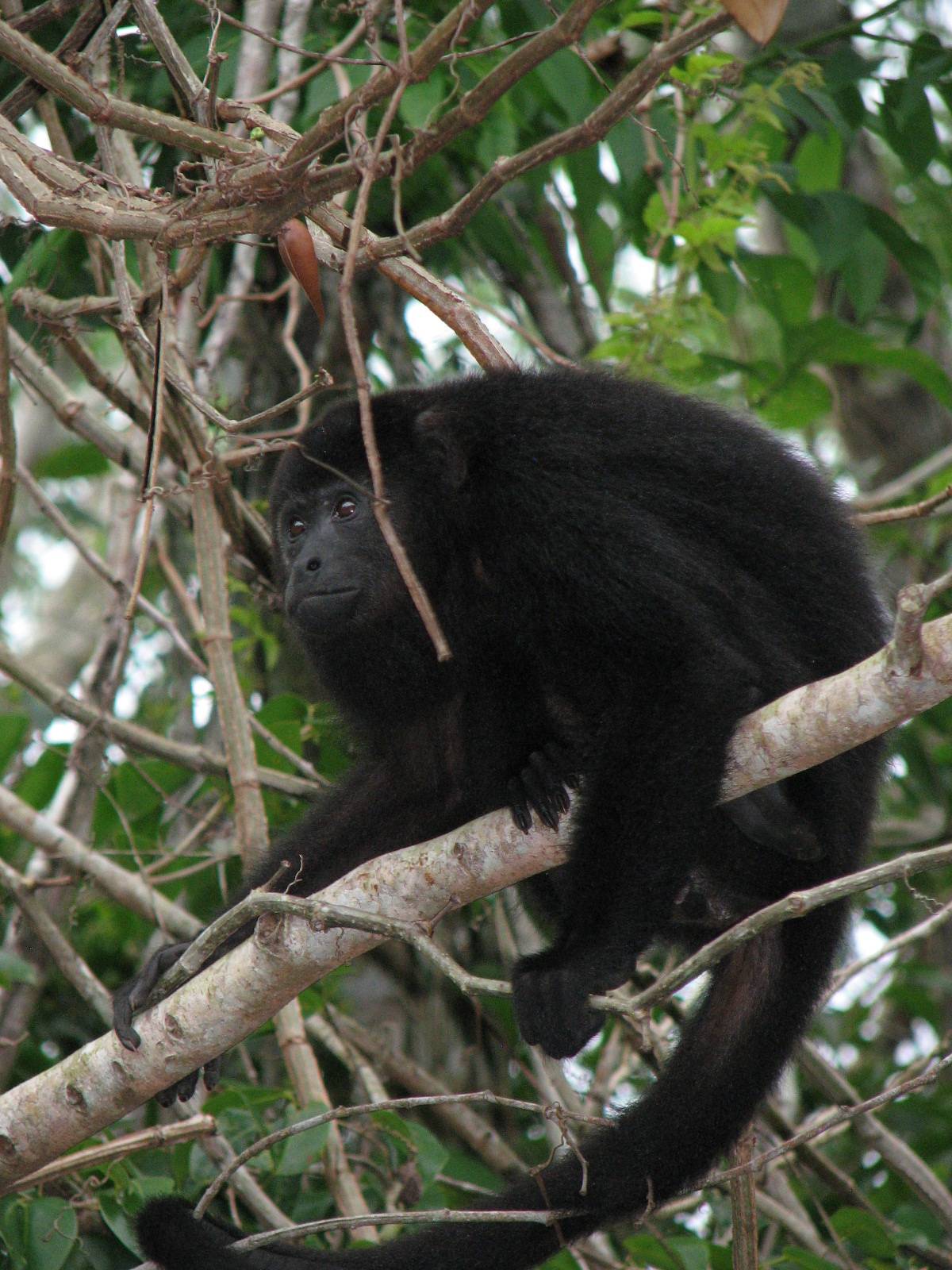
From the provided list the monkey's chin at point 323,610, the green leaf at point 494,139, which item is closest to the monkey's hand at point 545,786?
the monkey's chin at point 323,610

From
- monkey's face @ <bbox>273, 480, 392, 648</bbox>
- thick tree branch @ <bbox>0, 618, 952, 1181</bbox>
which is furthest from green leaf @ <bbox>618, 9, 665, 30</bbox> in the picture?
thick tree branch @ <bbox>0, 618, 952, 1181</bbox>

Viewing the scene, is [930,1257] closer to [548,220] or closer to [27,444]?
[548,220]

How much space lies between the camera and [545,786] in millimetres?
2744

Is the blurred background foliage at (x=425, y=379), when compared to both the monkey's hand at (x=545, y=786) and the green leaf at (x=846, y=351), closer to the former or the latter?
the green leaf at (x=846, y=351)

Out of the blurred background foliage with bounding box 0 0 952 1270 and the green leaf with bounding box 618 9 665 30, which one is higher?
the green leaf with bounding box 618 9 665 30

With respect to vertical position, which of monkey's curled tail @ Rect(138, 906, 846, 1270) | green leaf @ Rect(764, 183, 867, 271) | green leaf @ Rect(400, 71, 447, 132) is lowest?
monkey's curled tail @ Rect(138, 906, 846, 1270)

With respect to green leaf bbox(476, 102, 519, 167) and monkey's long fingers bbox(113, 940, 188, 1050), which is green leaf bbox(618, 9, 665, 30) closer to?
green leaf bbox(476, 102, 519, 167)

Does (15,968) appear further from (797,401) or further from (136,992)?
(797,401)

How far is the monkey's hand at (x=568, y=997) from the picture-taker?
2447 millimetres

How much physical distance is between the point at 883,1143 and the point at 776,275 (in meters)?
2.57

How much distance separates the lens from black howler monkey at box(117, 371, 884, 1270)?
252 centimetres

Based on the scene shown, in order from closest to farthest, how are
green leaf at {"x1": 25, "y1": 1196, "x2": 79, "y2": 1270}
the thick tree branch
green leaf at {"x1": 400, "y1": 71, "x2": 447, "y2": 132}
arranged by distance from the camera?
the thick tree branch → green leaf at {"x1": 25, "y1": 1196, "x2": 79, "y2": 1270} → green leaf at {"x1": 400, "y1": 71, "x2": 447, "y2": 132}

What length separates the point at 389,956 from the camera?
14.6ft

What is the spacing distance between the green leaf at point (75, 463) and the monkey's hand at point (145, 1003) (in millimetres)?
2449
